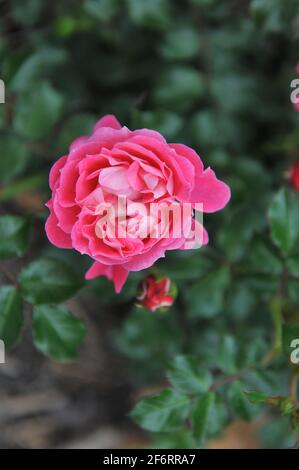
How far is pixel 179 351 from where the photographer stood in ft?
4.96

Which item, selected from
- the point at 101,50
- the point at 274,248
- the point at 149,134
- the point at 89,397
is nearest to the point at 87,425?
the point at 89,397

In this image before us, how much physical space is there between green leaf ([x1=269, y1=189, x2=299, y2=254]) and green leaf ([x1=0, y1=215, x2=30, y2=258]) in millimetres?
445

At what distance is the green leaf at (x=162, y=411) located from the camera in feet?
3.29

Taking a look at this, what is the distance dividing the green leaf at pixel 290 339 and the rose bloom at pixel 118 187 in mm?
288

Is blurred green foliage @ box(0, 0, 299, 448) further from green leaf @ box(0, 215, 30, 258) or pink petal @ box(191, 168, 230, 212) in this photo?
pink petal @ box(191, 168, 230, 212)

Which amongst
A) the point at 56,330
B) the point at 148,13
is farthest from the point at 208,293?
the point at 148,13

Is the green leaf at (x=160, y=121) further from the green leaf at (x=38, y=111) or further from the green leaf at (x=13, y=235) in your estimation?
the green leaf at (x=13, y=235)

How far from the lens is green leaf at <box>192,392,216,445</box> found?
40.3 inches

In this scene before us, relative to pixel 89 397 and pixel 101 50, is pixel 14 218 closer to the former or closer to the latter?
pixel 101 50

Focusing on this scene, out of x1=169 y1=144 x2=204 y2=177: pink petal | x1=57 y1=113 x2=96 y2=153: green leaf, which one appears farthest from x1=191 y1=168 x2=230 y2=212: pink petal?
x1=57 y1=113 x2=96 y2=153: green leaf

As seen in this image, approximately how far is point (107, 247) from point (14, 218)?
31cm

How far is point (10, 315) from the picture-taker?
100 cm

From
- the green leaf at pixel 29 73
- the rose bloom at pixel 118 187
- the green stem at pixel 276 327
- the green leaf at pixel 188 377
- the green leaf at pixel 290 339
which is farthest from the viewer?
the green leaf at pixel 29 73

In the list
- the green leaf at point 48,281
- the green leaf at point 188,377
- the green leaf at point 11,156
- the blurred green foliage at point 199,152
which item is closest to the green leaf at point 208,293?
the blurred green foliage at point 199,152
